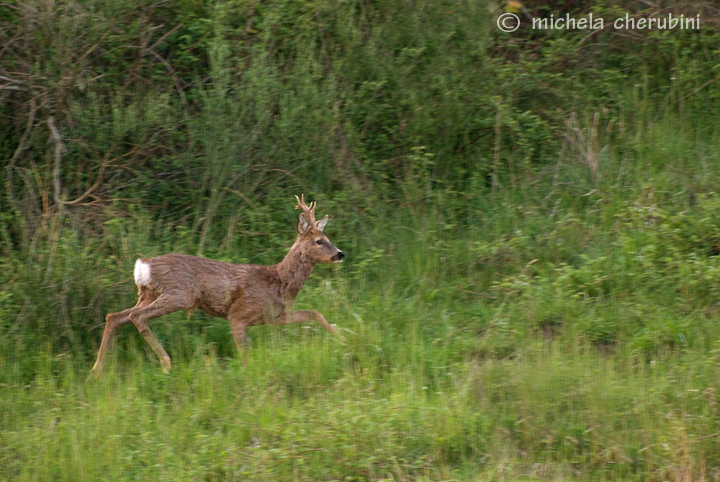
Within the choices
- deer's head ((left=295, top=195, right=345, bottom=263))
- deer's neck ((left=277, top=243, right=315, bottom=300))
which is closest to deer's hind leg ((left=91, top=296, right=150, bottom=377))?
deer's neck ((left=277, top=243, right=315, bottom=300))

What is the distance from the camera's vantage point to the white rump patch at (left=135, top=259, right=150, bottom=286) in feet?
22.7

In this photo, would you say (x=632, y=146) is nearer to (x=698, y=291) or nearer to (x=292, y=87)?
(x=698, y=291)

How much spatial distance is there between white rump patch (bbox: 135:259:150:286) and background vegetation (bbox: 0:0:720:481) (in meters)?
0.35

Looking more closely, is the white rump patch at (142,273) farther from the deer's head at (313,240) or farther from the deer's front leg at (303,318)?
the deer's head at (313,240)

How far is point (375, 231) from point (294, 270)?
1137 mm

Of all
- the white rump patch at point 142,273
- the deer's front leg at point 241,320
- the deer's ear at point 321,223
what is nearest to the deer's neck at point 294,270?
the deer's ear at point 321,223

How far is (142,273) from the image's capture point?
695 cm

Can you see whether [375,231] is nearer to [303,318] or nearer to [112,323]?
[303,318]

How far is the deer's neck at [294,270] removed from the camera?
24.9 ft

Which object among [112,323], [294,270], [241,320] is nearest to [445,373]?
[241,320]

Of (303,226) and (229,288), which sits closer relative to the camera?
(229,288)

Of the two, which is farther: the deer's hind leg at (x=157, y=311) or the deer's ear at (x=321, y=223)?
the deer's ear at (x=321, y=223)

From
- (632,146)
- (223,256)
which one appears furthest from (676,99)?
(223,256)

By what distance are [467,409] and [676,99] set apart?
19.1 ft
